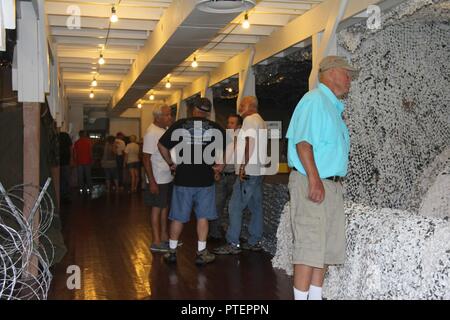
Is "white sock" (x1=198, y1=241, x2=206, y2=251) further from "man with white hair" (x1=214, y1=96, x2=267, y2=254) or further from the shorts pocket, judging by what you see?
the shorts pocket

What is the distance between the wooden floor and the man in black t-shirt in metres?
0.40

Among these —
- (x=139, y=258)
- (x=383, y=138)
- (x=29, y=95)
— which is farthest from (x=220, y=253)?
(x=29, y=95)

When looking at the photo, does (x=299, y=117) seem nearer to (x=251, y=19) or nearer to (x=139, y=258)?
(x=139, y=258)

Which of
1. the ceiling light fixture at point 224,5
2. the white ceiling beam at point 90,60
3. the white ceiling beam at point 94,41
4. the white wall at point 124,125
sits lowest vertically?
the white wall at point 124,125

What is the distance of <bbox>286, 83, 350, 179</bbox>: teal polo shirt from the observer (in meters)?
2.76

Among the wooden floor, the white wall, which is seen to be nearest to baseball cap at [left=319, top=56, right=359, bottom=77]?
the wooden floor

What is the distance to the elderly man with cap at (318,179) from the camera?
275 centimetres

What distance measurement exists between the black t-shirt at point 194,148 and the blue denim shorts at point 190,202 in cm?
5

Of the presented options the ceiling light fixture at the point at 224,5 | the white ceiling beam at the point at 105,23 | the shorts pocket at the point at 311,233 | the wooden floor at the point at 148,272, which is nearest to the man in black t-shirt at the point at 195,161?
the wooden floor at the point at 148,272

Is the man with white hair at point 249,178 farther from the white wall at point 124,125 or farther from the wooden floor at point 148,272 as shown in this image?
the white wall at point 124,125

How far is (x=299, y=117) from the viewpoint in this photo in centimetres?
284

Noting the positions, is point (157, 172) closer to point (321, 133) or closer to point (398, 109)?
point (398, 109)

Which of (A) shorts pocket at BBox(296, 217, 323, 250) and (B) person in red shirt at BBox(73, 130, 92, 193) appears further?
(B) person in red shirt at BBox(73, 130, 92, 193)

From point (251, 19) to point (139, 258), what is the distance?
9.85ft
